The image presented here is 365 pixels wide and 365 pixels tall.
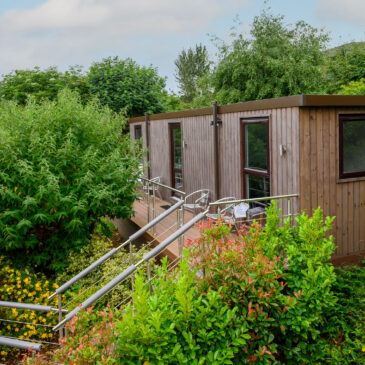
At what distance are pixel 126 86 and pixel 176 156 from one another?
944 centimetres

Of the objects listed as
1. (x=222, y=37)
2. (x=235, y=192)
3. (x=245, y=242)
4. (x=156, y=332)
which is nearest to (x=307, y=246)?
(x=245, y=242)

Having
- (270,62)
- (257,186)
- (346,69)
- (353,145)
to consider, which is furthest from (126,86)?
(353,145)

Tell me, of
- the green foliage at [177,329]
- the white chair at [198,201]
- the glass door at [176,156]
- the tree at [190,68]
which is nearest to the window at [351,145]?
the white chair at [198,201]

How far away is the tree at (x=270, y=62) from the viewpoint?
2038 centimetres

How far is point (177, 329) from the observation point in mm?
4121

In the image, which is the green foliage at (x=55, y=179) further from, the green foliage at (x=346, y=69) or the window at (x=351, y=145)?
the green foliage at (x=346, y=69)

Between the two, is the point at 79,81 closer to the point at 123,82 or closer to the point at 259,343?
the point at 123,82

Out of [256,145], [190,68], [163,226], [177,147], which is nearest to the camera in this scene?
[256,145]

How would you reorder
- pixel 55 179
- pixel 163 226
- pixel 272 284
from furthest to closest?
pixel 163 226, pixel 55 179, pixel 272 284

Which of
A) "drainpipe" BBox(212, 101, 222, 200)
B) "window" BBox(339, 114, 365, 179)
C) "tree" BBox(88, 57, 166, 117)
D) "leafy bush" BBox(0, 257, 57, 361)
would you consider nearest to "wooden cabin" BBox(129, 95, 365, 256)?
"window" BBox(339, 114, 365, 179)

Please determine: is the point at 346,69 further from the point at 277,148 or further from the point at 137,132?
the point at 277,148

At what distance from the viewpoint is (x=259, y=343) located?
457 cm

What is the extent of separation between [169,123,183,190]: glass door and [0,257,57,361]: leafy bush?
494 cm

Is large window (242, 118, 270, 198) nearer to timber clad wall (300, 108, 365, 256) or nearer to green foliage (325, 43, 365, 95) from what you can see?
timber clad wall (300, 108, 365, 256)
